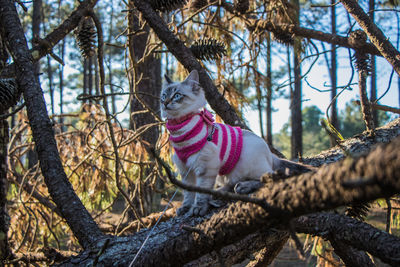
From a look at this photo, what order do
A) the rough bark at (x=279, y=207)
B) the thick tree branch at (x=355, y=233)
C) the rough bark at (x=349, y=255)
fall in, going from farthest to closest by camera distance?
the rough bark at (x=349, y=255)
the thick tree branch at (x=355, y=233)
the rough bark at (x=279, y=207)

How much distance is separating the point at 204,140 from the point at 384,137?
1.15 m

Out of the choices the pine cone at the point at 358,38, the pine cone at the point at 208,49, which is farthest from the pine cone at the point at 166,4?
the pine cone at the point at 358,38

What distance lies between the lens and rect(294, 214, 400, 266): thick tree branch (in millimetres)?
954

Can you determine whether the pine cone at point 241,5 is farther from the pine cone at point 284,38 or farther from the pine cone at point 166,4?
the pine cone at point 166,4

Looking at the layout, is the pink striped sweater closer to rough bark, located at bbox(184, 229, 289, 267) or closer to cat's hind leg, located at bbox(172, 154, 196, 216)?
A: cat's hind leg, located at bbox(172, 154, 196, 216)

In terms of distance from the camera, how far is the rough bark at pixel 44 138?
4.58ft

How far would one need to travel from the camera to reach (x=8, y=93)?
145 cm

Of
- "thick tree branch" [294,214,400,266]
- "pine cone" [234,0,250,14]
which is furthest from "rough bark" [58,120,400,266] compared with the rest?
"pine cone" [234,0,250,14]

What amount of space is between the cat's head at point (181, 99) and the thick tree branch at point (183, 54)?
0.39 meters

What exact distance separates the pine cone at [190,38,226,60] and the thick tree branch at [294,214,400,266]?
4.05 feet

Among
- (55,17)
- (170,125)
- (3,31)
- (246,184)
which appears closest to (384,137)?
(246,184)

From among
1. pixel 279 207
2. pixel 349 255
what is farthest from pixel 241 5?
pixel 279 207

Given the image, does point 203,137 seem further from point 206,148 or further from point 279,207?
point 279,207

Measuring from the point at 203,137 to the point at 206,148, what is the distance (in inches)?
2.1
